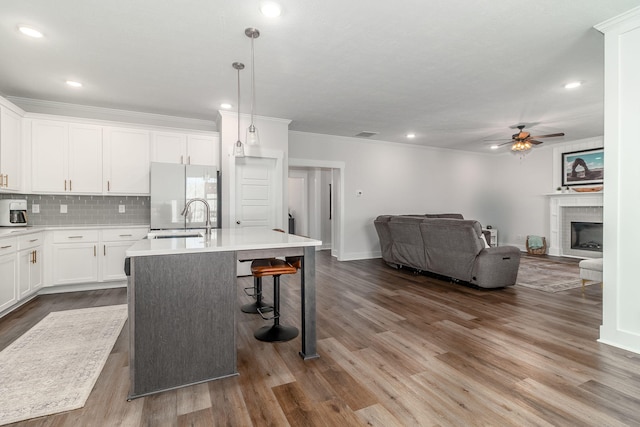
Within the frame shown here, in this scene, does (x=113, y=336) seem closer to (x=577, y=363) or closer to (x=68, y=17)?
(x=68, y=17)

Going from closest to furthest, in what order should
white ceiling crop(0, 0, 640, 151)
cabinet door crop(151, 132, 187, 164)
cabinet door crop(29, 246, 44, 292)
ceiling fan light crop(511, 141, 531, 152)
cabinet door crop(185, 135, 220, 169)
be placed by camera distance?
white ceiling crop(0, 0, 640, 151), cabinet door crop(29, 246, 44, 292), cabinet door crop(151, 132, 187, 164), cabinet door crop(185, 135, 220, 169), ceiling fan light crop(511, 141, 531, 152)

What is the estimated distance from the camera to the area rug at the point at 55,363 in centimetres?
185

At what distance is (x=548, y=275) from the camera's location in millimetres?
5254

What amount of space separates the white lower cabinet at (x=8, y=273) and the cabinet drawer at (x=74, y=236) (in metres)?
0.70

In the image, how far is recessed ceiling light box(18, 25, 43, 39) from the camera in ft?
8.78

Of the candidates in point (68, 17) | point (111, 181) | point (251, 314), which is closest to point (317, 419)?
point (251, 314)

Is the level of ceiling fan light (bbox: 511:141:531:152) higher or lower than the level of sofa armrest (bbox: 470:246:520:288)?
higher

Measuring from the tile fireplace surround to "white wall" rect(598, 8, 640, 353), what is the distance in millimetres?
5458

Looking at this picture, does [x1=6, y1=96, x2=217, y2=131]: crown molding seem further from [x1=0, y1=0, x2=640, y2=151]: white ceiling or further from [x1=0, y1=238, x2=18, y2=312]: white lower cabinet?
[x1=0, y1=238, x2=18, y2=312]: white lower cabinet

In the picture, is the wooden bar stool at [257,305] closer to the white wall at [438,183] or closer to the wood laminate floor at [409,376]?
the wood laminate floor at [409,376]

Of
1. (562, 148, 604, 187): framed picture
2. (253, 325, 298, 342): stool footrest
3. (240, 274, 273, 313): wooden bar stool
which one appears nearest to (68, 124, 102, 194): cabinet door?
(240, 274, 273, 313): wooden bar stool

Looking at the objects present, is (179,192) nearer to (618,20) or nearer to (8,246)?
(8,246)

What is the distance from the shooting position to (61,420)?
5.63 ft

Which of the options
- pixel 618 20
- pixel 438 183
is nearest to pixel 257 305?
pixel 618 20
